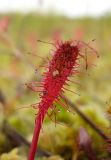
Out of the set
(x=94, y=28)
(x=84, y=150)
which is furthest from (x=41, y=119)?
(x=94, y=28)

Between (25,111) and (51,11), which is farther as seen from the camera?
(51,11)

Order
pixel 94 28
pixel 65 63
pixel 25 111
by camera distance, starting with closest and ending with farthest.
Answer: pixel 65 63 < pixel 25 111 < pixel 94 28

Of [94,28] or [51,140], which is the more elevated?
[94,28]

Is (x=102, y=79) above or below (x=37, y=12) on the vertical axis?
below

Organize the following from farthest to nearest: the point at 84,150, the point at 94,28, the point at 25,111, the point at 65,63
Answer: the point at 94,28 < the point at 25,111 < the point at 84,150 < the point at 65,63

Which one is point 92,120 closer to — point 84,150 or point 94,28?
point 84,150

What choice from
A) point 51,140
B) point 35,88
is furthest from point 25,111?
point 35,88

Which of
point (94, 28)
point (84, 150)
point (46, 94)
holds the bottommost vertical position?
point (84, 150)

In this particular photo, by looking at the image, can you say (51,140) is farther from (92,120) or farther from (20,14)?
(20,14)

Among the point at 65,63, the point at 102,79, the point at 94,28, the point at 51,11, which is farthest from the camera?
the point at 51,11
